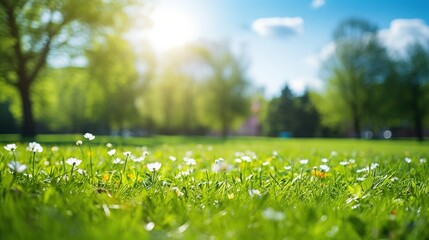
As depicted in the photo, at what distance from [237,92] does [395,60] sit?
16.1 metres

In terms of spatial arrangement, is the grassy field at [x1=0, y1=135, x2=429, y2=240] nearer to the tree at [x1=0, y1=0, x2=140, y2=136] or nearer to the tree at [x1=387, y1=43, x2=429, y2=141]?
the tree at [x1=0, y1=0, x2=140, y2=136]

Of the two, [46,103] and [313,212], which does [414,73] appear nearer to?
[46,103]

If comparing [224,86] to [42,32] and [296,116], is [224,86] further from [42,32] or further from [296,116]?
[42,32]

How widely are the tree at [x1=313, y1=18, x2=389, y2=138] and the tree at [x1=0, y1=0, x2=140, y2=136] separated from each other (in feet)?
72.0

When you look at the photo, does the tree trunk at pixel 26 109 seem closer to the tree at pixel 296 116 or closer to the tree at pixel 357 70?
the tree at pixel 357 70

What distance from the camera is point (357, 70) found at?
30328 millimetres

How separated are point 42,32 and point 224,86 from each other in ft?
68.1

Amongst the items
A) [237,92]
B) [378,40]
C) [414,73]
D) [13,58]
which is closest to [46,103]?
[13,58]

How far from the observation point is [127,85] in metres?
31.8

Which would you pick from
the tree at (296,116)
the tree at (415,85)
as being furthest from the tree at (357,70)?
the tree at (296,116)

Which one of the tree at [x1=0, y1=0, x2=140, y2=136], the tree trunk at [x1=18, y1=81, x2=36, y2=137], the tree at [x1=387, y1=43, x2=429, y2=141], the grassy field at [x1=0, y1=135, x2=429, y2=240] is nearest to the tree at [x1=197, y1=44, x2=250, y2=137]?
the tree at [x1=387, y1=43, x2=429, y2=141]

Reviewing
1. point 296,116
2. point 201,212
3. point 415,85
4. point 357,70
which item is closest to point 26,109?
point 201,212

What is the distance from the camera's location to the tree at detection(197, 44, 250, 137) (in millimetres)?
33250

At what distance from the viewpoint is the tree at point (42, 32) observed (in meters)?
14.4
